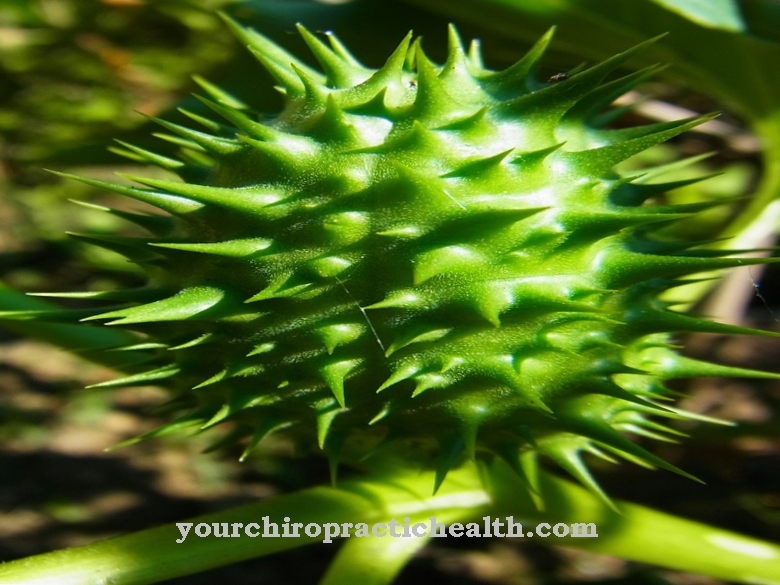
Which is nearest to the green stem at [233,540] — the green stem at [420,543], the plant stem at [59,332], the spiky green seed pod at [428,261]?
the green stem at [420,543]

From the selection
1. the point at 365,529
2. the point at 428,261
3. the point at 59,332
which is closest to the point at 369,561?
the point at 365,529

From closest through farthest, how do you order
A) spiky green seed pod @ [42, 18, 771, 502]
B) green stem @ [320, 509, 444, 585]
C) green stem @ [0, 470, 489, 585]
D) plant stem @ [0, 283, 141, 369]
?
spiky green seed pod @ [42, 18, 771, 502]
green stem @ [0, 470, 489, 585]
green stem @ [320, 509, 444, 585]
plant stem @ [0, 283, 141, 369]

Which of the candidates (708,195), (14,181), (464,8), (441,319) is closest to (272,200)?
(441,319)

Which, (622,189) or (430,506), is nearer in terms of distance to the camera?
(622,189)

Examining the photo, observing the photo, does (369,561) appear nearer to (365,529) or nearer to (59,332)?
(365,529)

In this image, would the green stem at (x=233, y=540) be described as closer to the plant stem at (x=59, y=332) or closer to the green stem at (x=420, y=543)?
the green stem at (x=420, y=543)

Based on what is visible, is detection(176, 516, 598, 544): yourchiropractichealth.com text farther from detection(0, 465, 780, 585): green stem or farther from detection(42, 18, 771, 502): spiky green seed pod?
detection(42, 18, 771, 502): spiky green seed pod

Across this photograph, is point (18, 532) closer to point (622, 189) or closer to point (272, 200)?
point (272, 200)

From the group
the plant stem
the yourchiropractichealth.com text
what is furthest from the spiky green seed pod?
the plant stem
